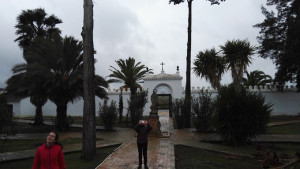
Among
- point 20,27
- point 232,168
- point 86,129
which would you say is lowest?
point 232,168

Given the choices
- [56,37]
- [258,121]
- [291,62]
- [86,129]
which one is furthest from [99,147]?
[291,62]

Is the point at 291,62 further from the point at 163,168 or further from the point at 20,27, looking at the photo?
the point at 20,27

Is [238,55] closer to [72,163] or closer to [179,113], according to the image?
[179,113]

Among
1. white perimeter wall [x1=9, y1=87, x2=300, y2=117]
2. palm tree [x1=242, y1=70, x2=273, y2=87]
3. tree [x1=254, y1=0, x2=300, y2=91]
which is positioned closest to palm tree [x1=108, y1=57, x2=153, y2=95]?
white perimeter wall [x1=9, y1=87, x2=300, y2=117]

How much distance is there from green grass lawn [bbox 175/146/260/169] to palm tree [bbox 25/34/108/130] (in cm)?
901

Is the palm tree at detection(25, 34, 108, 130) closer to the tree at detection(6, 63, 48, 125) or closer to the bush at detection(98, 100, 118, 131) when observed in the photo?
the tree at detection(6, 63, 48, 125)

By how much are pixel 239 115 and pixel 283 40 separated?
14511 mm

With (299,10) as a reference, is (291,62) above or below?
below

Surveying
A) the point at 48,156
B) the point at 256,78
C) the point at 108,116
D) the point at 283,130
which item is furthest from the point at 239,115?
the point at 256,78

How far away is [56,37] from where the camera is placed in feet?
55.4

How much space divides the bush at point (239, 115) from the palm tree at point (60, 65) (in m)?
8.55

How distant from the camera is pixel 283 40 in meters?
22.6

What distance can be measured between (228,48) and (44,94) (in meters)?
12.0

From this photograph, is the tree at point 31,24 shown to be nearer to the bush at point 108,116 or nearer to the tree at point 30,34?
the tree at point 30,34
